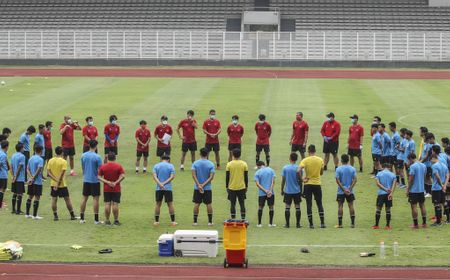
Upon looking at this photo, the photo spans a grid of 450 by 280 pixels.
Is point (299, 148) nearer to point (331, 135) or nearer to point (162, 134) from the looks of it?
point (331, 135)

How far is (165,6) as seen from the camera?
83188 millimetres

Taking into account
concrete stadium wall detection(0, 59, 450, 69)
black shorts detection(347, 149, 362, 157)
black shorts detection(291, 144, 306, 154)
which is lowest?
black shorts detection(347, 149, 362, 157)

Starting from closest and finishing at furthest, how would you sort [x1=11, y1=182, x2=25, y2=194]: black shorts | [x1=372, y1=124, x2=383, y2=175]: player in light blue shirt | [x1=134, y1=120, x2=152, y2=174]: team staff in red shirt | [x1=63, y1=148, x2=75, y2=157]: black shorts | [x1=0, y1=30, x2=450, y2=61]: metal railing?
[x1=11, y1=182, x2=25, y2=194]: black shorts < [x1=372, y1=124, x2=383, y2=175]: player in light blue shirt < [x1=63, y1=148, x2=75, y2=157]: black shorts < [x1=134, y1=120, x2=152, y2=174]: team staff in red shirt < [x1=0, y1=30, x2=450, y2=61]: metal railing

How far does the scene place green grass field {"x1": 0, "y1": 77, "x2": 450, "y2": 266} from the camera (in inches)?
850

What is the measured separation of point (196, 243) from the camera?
20984 millimetres

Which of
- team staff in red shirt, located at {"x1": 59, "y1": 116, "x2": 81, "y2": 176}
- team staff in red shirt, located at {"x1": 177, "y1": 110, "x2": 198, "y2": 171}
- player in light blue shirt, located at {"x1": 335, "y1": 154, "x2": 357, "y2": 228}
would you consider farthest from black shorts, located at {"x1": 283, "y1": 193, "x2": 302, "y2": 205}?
team staff in red shirt, located at {"x1": 59, "y1": 116, "x2": 81, "y2": 176}

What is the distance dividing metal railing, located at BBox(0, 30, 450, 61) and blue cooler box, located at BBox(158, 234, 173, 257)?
173ft

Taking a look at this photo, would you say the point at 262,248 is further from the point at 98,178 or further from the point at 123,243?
the point at 98,178

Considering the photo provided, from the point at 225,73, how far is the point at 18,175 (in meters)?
40.0

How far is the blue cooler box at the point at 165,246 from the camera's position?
20984 millimetres

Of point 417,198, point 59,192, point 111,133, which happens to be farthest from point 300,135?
point 59,192

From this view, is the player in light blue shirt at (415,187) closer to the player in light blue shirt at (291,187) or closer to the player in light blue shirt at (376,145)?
the player in light blue shirt at (291,187)

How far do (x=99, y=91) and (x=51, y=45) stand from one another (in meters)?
22.9

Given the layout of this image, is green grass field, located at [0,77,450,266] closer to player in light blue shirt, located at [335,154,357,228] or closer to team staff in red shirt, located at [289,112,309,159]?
player in light blue shirt, located at [335,154,357,228]
